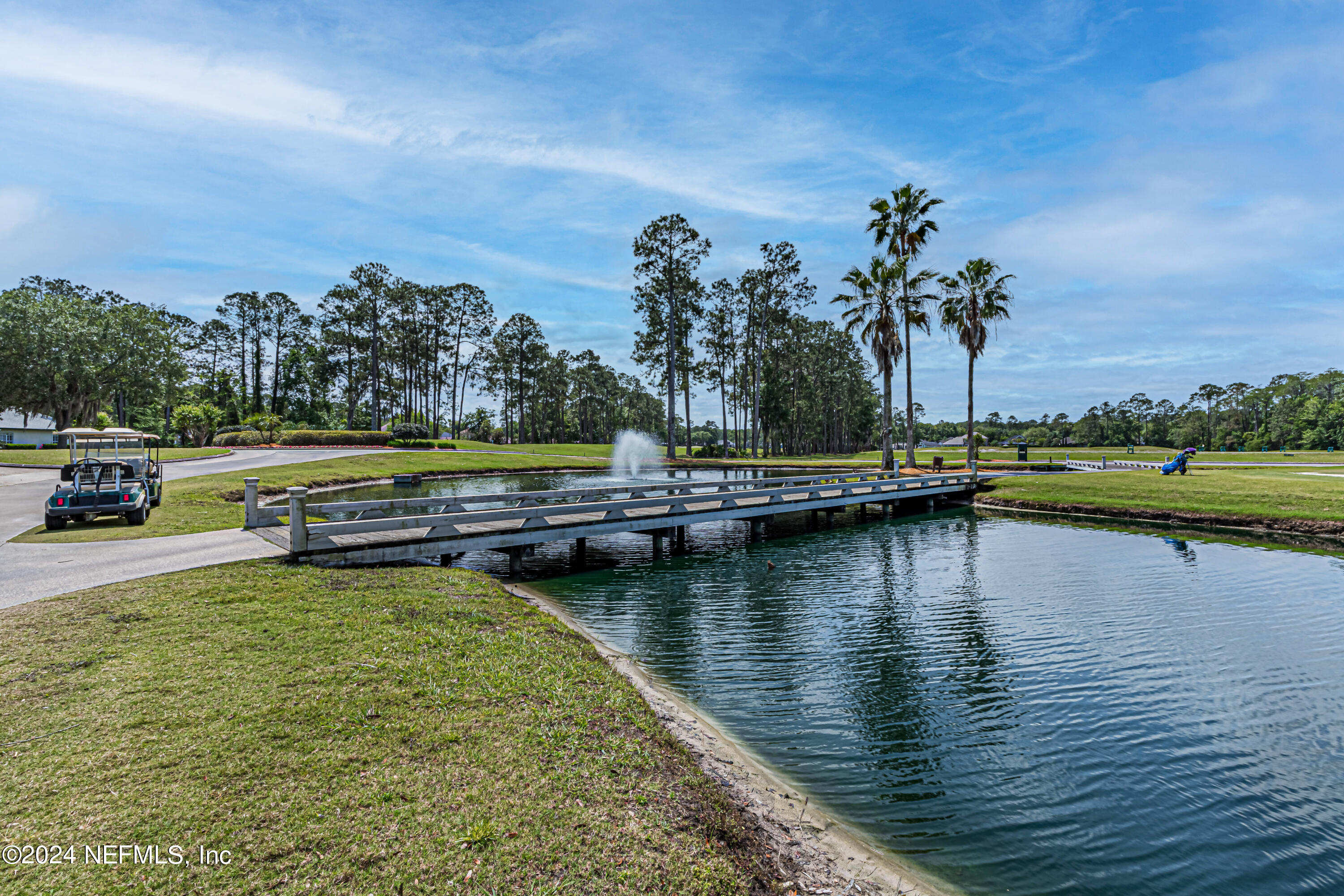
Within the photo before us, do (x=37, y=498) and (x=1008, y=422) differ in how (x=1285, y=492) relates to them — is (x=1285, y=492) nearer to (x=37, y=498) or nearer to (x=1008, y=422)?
(x=37, y=498)

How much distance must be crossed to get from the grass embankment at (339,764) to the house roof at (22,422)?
7697 centimetres

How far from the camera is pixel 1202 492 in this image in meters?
25.2

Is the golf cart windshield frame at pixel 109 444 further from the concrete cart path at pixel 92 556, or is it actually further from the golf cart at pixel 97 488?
the concrete cart path at pixel 92 556

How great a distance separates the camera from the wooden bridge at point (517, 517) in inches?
495

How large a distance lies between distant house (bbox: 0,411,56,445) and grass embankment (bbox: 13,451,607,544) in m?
41.2

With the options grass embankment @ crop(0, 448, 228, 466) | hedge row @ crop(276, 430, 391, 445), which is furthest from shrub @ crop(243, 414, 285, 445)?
grass embankment @ crop(0, 448, 228, 466)

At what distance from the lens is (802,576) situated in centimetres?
1524

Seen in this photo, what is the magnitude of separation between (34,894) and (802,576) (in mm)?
13897

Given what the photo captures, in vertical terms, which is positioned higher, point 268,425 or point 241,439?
point 268,425

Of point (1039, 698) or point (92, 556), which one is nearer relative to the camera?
point (1039, 698)

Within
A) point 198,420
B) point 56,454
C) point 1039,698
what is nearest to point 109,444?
point 1039,698

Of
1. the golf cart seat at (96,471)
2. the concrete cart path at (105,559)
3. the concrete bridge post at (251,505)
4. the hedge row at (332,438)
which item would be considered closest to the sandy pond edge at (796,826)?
the concrete cart path at (105,559)

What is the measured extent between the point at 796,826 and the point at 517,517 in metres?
11.5

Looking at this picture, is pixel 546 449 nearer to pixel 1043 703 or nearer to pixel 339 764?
pixel 1043 703
